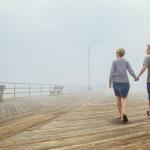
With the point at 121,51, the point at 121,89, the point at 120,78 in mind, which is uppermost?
the point at 121,51

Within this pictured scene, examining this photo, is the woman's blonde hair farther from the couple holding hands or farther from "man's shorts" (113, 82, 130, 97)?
"man's shorts" (113, 82, 130, 97)

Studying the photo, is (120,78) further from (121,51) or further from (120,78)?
(121,51)

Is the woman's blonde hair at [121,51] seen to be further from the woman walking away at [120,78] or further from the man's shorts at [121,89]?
the man's shorts at [121,89]

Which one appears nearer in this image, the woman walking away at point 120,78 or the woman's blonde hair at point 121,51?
the woman's blonde hair at point 121,51

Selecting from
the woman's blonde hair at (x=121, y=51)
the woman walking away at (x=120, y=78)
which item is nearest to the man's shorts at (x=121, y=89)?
the woman walking away at (x=120, y=78)

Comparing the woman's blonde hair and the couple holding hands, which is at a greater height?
the woman's blonde hair

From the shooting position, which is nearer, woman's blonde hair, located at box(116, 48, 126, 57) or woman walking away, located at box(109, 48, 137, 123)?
woman's blonde hair, located at box(116, 48, 126, 57)

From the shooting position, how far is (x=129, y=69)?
32.7 feet

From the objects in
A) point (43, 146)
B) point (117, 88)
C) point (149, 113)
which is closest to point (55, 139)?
point (43, 146)

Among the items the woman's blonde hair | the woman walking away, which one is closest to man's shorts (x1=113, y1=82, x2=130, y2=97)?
the woman walking away

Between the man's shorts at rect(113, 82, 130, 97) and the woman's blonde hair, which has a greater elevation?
the woman's blonde hair

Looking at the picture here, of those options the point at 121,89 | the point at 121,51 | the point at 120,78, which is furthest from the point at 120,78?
the point at 121,51

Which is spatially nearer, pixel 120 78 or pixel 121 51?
pixel 121 51

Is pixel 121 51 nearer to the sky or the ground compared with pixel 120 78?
nearer to the sky
